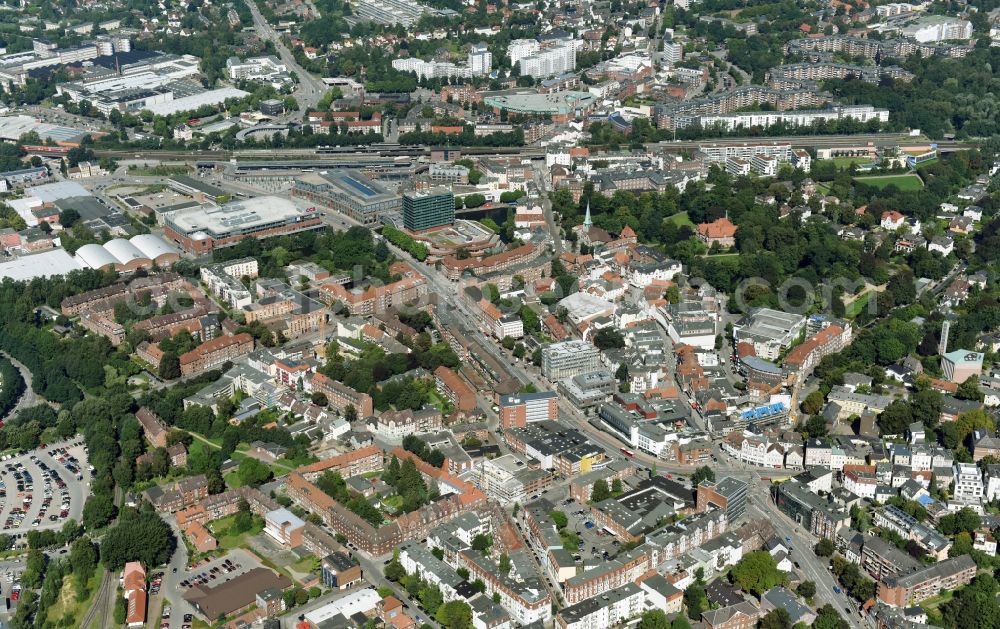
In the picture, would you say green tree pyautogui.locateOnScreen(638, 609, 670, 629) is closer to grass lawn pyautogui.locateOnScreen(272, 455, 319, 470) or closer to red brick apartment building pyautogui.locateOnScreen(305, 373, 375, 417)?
grass lawn pyautogui.locateOnScreen(272, 455, 319, 470)

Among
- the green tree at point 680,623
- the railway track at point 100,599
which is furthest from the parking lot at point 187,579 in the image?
the green tree at point 680,623

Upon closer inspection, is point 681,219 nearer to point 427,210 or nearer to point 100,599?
point 427,210

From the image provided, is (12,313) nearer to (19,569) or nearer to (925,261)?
(19,569)

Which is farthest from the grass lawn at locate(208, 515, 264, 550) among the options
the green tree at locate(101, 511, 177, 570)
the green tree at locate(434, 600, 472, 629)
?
the green tree at locate(434, 600, 472, 629)

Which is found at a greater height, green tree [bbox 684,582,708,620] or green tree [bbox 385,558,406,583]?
green tree [bbox 385,558,406,583]

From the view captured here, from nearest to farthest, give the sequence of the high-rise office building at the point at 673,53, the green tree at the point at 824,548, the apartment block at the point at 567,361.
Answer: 1. the green tree at the point at 824,548
2. the apartment block at the point at 567,361
3. the high-rise office building at the point at 673,53

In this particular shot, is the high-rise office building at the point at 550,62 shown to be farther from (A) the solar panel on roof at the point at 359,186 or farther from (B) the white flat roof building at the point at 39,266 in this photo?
(B) the white flat roof building at the point at 39,266
